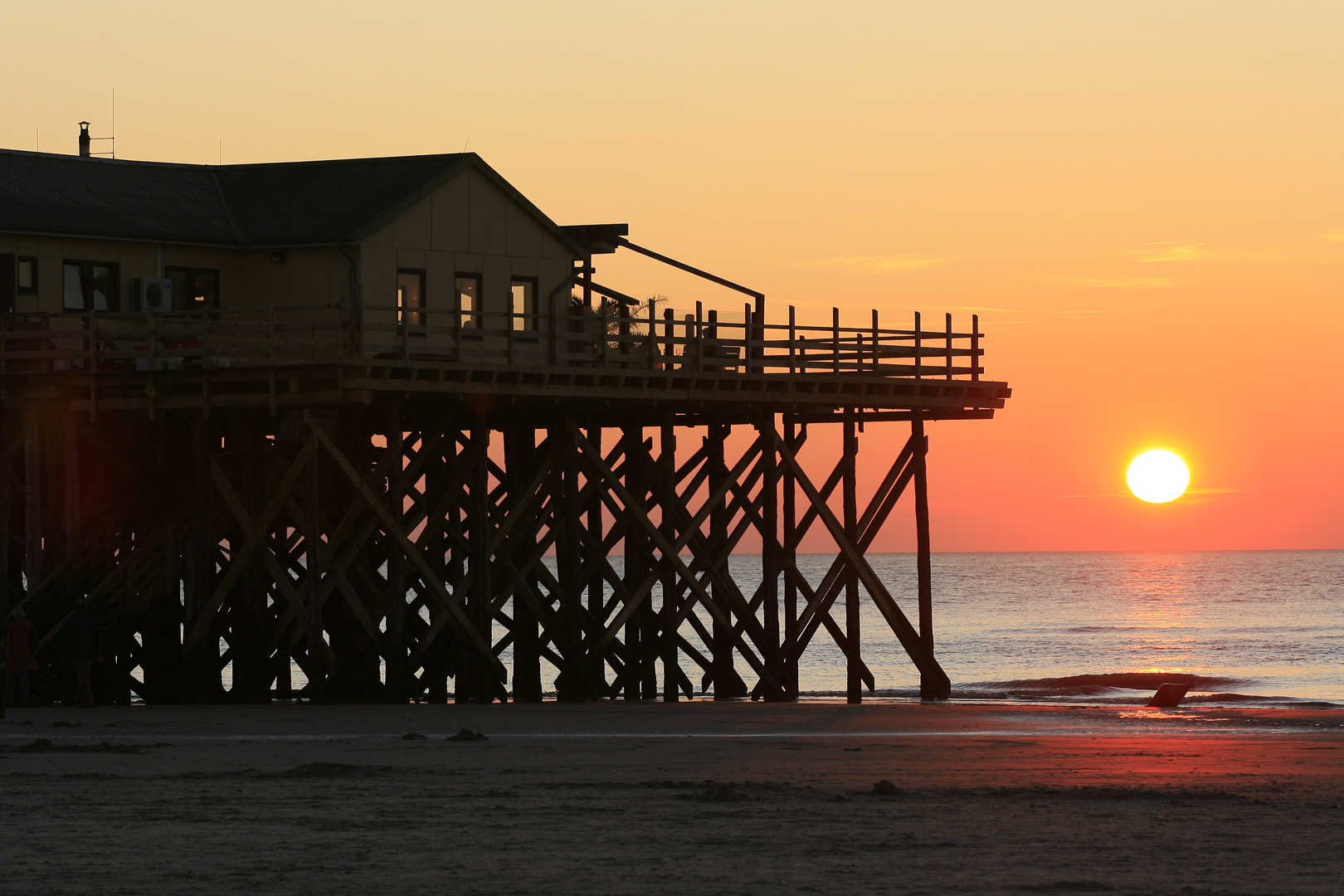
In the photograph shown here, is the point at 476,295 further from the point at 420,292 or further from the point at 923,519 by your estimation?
the point at 923,519

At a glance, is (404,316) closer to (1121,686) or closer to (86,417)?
(86,417)

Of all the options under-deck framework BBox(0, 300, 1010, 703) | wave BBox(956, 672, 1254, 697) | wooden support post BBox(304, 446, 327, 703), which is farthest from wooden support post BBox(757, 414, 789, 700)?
wave BBox(956, 672, 1254, 697)

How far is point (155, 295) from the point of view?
29719 mm

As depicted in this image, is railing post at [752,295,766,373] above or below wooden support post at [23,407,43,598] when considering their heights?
above

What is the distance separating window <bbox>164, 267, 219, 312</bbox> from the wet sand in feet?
31.8

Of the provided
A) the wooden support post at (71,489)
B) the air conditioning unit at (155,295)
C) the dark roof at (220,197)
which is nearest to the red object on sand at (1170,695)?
the dark roof at (220,197)

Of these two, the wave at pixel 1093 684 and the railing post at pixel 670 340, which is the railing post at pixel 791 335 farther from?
the wave at pixel 1093 684

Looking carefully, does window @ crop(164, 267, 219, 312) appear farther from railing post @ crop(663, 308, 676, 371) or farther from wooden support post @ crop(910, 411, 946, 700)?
wooden support post @ crop(910, 411, 946, 700)

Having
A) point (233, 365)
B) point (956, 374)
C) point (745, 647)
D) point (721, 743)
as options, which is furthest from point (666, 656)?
point (721, 743)

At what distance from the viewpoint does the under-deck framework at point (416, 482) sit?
27.4 meters

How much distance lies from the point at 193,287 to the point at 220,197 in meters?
2.45

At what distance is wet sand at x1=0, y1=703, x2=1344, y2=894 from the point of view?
37.3ft

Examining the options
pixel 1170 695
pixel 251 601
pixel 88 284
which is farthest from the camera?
pixel 1170 695

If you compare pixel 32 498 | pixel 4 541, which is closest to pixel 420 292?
pixel 32 498
